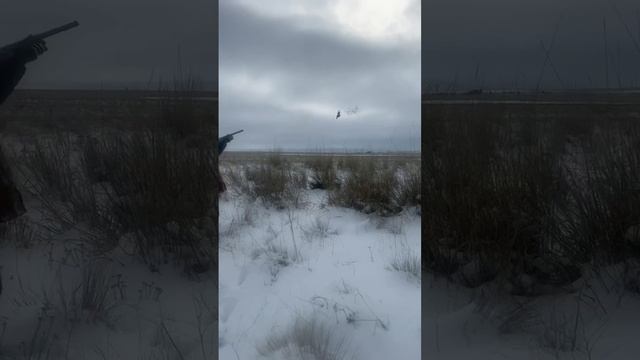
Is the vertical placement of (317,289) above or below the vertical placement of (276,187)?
below

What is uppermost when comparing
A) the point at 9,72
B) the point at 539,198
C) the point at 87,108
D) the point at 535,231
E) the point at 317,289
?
the point at 9,72

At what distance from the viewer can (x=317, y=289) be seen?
2.22m

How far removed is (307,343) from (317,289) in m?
0.41

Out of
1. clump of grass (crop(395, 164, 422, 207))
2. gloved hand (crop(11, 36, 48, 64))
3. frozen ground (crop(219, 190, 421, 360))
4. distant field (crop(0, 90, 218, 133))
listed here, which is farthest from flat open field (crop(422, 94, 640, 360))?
gloved hand (crop(11, 36, 48, 64))

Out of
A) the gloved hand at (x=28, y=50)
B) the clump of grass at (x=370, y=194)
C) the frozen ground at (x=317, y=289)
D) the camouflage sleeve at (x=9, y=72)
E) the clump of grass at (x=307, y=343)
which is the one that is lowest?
the clump of grass at (x=307, y=343)

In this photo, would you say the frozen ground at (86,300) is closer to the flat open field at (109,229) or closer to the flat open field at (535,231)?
the flat open field at (109,229)

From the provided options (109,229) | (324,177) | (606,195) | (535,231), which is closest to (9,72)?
(109,229)

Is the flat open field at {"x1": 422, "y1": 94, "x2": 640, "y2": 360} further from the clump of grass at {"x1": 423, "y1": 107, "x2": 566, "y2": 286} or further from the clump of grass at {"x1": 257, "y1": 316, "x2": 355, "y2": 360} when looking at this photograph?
the clump of grass at {"x1": 257, "y1": 316, "x2": 355, "y2": 360}

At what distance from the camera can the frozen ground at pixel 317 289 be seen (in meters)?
1.86

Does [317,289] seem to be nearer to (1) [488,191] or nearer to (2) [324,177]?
(1) [488,191]

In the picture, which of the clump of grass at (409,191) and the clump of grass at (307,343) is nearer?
the clump of grass at (307,343)

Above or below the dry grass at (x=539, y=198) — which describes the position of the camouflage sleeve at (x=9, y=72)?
above

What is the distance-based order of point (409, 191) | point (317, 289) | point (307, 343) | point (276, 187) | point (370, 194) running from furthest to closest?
point (276, 187), point (370, 194), point (409, 191), point (317, 289), point (307, 343)

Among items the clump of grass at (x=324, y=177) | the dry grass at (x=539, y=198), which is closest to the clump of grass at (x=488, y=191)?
the dry grass at (x=539, y=198)
